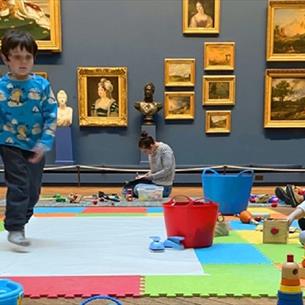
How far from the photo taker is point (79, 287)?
1.27 m

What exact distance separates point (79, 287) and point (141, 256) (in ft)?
1.18

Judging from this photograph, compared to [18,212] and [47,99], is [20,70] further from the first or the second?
[18,212]

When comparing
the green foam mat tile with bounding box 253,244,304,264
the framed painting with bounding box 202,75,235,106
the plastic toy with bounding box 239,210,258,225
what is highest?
the framed painting with bounding box 202,75,235,106

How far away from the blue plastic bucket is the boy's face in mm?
1215

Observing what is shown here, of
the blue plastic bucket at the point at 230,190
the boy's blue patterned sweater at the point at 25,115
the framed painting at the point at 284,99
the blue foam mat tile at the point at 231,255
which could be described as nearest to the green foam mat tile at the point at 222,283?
the blue foam mat tile at the point at 231,255

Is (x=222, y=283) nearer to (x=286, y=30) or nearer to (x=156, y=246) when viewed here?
(x=156, y=246)

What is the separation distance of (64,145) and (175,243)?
124 inches

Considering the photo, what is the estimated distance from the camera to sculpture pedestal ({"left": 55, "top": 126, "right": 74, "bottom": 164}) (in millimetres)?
4668

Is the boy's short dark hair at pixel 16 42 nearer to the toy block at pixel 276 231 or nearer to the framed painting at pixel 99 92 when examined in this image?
the toy block at pixel 276 231

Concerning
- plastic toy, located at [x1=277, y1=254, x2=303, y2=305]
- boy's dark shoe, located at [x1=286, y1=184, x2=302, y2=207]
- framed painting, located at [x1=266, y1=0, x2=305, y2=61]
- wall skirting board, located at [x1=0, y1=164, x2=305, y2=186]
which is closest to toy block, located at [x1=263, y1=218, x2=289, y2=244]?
plastic toy, located at [x1=277, y1=254, x2=303, y2=305]

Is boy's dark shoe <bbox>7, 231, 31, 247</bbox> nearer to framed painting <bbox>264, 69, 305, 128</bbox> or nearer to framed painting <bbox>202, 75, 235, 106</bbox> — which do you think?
framed painting <bbox>202, 75, 235, 106</bbox>

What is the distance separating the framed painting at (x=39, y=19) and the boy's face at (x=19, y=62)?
10.2 ft

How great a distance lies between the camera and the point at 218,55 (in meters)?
4.82

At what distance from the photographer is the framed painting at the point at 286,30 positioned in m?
4.75
